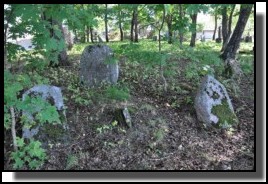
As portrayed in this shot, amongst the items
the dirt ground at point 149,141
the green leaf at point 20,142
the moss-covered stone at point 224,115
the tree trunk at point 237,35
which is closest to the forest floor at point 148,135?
the dirt ground at point 149,141

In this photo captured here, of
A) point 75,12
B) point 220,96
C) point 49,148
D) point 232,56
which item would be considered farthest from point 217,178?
point 232,56

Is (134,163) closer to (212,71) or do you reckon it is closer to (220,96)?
(220,96)

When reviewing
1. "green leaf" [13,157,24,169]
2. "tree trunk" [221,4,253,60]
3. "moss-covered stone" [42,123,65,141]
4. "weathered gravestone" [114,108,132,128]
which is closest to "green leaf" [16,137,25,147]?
"green leaf" [13,157,24,169]

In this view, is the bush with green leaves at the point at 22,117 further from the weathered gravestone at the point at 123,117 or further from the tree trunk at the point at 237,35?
the tree trunk at the point at 237,35

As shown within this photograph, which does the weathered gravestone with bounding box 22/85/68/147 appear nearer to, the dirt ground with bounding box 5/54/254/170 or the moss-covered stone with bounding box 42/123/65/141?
the moss-covered stone with bounding box 42/123/65/141

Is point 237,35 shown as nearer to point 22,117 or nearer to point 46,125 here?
point 46,125

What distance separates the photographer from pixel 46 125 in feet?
15.3

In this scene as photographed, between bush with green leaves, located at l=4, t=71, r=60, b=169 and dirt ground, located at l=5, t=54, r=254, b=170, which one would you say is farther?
dirt ground, located at l=5, t=54, r=254, b=170

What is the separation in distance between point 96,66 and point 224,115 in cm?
244

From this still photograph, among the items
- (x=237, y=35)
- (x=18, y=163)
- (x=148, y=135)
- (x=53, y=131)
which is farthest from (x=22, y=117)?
(x=237, y=35)

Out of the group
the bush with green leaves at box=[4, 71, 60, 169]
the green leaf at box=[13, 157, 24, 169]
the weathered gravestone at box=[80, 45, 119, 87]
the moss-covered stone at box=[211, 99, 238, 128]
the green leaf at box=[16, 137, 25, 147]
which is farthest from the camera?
the weathered gravestone at box=[80, 45, 119, 87]

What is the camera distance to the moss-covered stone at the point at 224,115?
17.1ft

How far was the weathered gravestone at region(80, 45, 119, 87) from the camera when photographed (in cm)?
599

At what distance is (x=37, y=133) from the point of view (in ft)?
14.9
